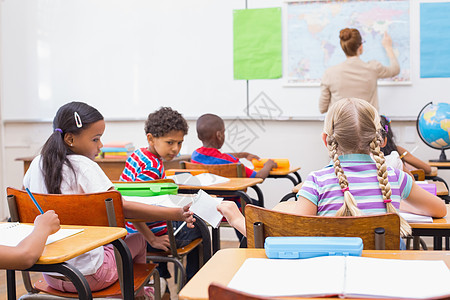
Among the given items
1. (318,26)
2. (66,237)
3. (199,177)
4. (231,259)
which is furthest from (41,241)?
(318,26)

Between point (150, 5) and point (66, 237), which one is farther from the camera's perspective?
point (150, 5)

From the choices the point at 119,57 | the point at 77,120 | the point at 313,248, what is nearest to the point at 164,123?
the point at 77,120

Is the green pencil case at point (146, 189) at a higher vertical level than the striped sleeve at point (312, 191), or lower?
lower

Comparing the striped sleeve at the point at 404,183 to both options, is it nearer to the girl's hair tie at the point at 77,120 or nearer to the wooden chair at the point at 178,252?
the wooden chair at the point at 178,252

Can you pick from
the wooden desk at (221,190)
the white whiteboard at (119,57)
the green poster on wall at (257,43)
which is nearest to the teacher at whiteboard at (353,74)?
the green poster on wall at (257,43)

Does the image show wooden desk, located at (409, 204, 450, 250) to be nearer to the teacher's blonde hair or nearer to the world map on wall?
the teacher's blonde hair

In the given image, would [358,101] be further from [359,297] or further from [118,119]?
[118,119]

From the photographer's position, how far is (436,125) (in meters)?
3.84

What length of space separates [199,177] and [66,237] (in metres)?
1.43

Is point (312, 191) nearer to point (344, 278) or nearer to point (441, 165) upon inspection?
point (344, 278)

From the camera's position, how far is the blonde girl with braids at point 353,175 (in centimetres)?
161

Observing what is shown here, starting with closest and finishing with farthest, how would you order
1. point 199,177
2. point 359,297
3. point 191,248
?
point 359,297 < point 191,248 < point 199,177

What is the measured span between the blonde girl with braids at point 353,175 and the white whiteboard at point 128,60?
3020 millimetres

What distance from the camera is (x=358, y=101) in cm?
165
